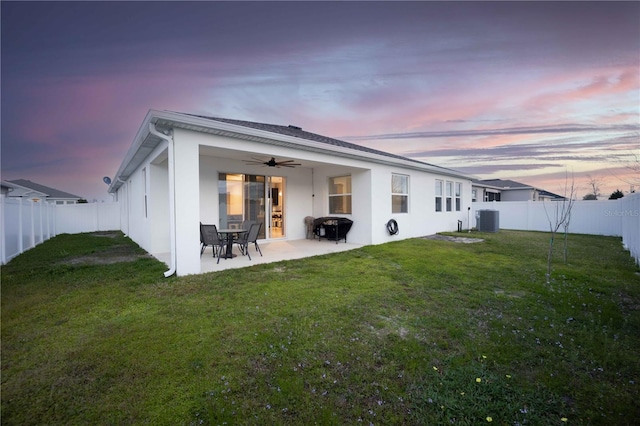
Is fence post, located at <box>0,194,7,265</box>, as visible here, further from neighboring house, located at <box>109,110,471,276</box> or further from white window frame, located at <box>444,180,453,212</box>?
white window frame, located at <box>444,180,453,212</box>

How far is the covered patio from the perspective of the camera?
6.35 metres

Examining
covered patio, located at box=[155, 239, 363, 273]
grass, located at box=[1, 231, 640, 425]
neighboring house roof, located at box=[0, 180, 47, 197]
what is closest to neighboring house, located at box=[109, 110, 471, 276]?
covered patio, located at box=[155, 239, 363, 273]

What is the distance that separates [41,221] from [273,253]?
1115cm

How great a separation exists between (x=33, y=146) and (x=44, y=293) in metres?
15.9

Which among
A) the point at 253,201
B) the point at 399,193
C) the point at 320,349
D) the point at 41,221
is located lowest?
the point at 320,349

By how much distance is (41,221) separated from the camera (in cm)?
1153

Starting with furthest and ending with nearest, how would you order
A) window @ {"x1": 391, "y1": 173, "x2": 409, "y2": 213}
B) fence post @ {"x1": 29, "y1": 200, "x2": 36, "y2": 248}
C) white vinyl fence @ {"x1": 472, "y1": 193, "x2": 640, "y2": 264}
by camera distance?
white vinyl fence @ {"x1": 472, "y1": 193, "x2": 640, "y2": 264}, window @ {"x1": 391, "y1": 173, "x2": 409, "y2": 213}, fence post @ {"x1": 29, "y1": 200, "x2": 36, "y2": 248}

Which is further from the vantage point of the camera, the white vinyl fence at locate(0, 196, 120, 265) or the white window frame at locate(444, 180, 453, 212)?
the white window frame at locate(444, 180, 453, 212)

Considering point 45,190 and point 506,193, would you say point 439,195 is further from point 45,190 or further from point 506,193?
point 45,190

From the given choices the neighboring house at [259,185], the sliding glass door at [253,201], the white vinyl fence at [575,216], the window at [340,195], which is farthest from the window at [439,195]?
the sliding glass door at [253,201]

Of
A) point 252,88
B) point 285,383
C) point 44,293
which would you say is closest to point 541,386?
point 285,383

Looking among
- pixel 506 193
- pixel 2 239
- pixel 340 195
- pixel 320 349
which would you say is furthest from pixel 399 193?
pixel 506 193

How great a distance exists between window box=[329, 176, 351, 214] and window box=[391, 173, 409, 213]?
1692 millimetres

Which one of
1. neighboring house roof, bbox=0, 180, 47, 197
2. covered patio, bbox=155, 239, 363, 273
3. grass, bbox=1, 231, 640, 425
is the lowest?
grass, bbox=1, 231, 640, 425
